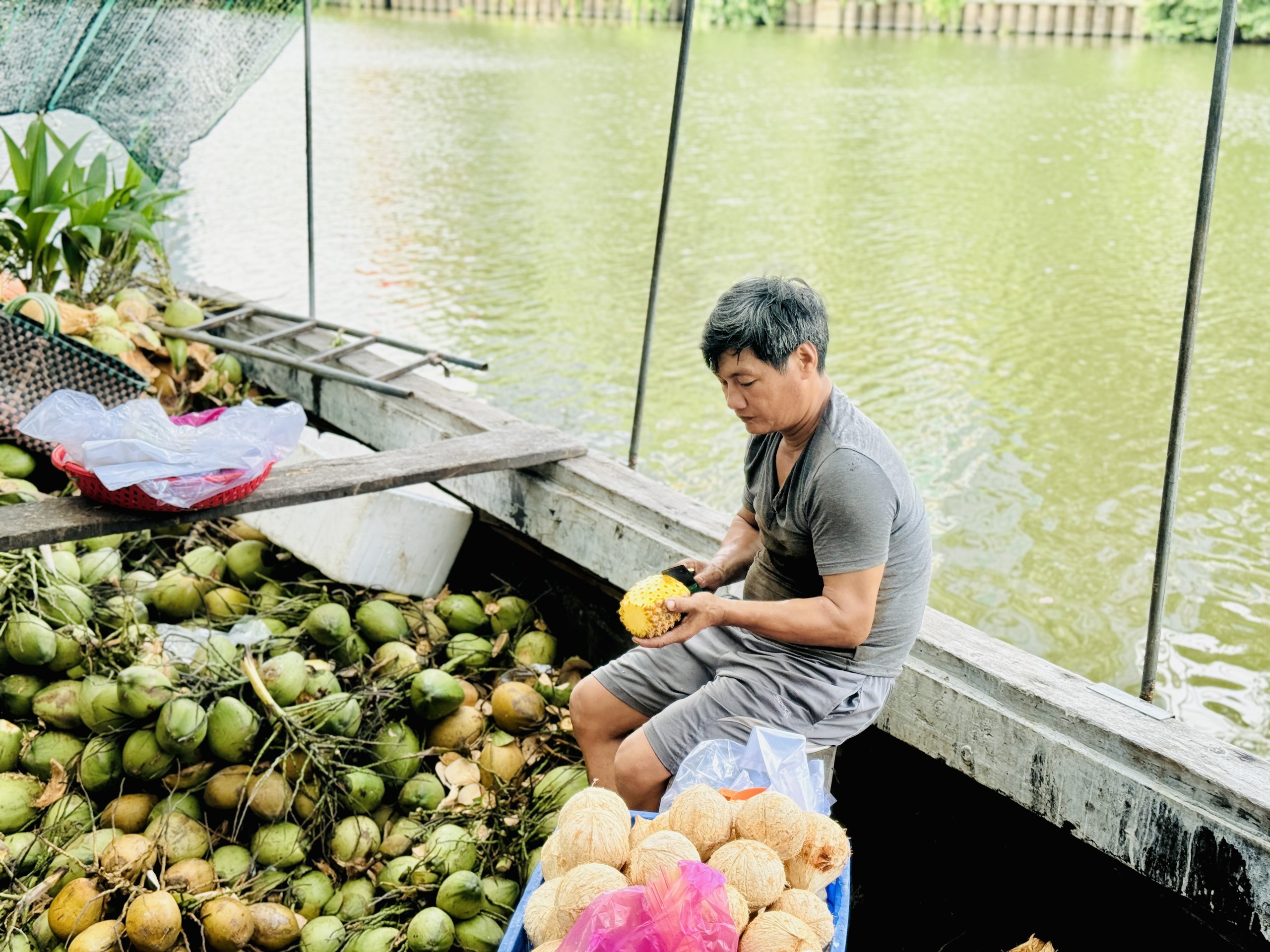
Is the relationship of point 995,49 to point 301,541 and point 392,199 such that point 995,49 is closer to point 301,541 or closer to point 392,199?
point 392,199

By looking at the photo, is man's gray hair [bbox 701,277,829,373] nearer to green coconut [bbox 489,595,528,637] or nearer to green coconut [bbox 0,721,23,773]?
green coconut [bbox 489,595,528,637]

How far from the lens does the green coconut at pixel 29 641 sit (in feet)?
8.05

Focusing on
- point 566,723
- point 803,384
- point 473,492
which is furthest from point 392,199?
point 803,384

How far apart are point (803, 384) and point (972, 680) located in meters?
0.69

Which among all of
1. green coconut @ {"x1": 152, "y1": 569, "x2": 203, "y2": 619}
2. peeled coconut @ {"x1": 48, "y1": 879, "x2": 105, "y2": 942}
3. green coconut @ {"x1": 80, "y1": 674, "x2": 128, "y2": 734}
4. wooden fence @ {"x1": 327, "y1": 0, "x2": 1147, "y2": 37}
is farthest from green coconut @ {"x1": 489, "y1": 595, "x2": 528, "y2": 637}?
wooden fence @ {"x1": 327, "y1": 0, "x2": 1147, "y2": 37}

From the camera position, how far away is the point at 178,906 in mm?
2082

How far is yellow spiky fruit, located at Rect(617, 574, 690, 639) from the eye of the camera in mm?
1920

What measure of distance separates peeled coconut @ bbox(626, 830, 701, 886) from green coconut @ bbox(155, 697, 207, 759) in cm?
119

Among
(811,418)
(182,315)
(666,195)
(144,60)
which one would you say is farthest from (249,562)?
(144,60)

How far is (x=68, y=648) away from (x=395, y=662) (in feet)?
2.37

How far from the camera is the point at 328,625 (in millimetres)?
2744

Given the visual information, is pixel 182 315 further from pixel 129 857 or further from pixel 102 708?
pixel 129 857

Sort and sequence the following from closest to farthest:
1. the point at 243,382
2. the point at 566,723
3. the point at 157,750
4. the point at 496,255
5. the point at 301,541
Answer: the point at 157,750
the point at 566,723
the point at 301,541
the point at 243,382
the point at 496,255

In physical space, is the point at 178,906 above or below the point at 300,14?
below
